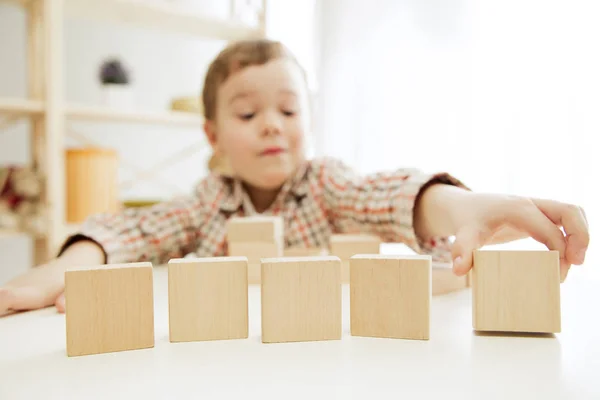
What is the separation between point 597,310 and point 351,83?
115cm

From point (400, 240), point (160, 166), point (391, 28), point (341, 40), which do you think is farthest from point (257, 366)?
point (160, 166)

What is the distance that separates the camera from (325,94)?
1.72 metres

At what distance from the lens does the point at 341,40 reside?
1618 millimetres

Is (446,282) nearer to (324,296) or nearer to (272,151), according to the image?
(324,296)

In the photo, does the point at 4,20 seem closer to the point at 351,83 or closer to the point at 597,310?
the point at 351,83

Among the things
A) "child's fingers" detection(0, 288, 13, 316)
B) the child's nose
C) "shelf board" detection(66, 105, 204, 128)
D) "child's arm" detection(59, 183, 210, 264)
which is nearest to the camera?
"child's fingers" detection(0, 288, 13, 316)

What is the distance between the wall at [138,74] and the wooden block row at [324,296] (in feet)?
4.45

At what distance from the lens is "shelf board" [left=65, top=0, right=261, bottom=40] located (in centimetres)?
150

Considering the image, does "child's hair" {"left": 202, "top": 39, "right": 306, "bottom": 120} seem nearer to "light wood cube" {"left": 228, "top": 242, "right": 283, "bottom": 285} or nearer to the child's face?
the child's face

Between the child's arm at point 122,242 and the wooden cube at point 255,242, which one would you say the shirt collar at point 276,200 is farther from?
the wooden cube at point 255,242

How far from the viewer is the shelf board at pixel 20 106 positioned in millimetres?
1270

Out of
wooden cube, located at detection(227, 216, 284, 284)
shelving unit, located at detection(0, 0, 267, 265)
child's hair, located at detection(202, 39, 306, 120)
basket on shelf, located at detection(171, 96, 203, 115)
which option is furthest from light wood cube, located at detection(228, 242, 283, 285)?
basket on shelf, located at detection(171, 96, 203, 115)

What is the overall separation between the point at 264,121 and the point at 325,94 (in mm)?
791

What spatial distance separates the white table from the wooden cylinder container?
1.02m
